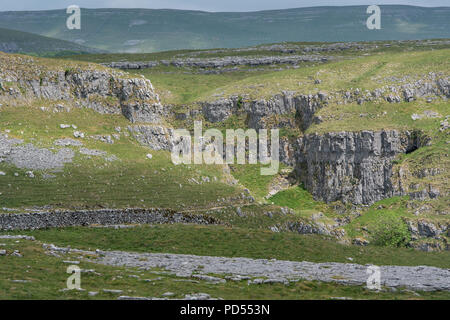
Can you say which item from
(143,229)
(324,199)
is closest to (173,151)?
(324,199)

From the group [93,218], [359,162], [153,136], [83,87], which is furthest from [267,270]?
[83,87]

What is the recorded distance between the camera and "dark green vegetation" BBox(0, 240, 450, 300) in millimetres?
35188

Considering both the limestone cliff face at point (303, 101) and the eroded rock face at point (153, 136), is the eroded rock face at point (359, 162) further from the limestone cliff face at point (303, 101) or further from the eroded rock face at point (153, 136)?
the eroded rock face at point (153, 136)

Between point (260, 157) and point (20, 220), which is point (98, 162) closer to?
point (20, 220)

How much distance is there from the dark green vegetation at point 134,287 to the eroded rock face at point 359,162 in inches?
2164

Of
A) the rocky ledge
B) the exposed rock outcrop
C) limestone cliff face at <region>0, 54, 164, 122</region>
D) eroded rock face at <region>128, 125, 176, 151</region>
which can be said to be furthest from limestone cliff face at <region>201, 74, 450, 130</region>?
the rocky ledge

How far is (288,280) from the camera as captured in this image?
43.0 metres

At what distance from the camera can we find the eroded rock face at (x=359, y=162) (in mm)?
95375

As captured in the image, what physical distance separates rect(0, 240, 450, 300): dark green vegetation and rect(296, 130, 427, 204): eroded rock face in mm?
54969

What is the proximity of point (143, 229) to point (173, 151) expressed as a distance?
33.4m

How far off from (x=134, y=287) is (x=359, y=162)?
64.7 meters

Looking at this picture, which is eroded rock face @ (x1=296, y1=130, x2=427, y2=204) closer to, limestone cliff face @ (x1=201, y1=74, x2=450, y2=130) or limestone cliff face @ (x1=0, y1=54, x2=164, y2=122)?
limestone cliff face @ (x1=201, y1=74, x2=450, y2=130)

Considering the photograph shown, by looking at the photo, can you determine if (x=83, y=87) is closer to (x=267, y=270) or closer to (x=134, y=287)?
(x=267, y=270)

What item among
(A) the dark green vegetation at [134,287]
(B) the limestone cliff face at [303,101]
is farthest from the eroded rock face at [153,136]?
(A) the dark green vegetation at [134,287]
